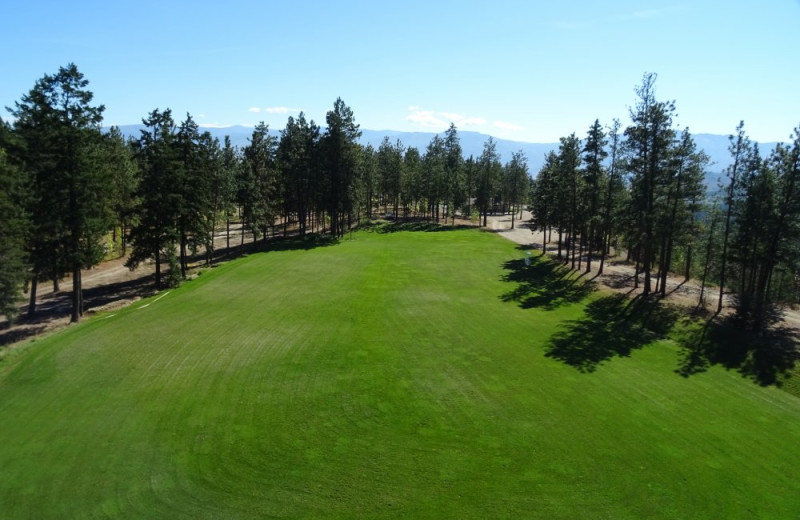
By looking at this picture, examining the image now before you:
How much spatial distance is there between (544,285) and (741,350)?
17549 mm

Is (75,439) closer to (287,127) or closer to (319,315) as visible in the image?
(319,315)

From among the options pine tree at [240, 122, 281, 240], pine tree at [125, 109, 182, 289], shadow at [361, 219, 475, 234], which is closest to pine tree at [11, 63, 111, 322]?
pine tree at [125, 109, 182, 289]

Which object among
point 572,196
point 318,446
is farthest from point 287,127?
point 318,446

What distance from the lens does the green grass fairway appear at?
46.4 feet

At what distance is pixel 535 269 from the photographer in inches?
1932

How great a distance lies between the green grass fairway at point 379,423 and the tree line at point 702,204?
919cm

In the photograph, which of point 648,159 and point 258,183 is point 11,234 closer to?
point 258,183

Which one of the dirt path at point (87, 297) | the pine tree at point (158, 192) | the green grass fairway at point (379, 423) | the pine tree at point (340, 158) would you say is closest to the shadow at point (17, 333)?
the dirt path at point (87, 297)

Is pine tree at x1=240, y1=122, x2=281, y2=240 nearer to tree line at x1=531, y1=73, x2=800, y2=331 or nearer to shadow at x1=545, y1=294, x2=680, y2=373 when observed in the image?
tree line at x1=531, y1=73, x2=800, y2=331

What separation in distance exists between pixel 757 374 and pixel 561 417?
41.8 ft

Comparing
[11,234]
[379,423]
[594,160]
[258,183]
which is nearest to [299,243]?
[258,183]

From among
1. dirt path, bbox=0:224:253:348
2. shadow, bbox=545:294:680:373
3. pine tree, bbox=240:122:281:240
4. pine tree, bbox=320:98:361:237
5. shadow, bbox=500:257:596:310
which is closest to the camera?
shadow, bbox=545:294:680:373

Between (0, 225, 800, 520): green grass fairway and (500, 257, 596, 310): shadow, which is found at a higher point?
(500, 257, 596, 310): shadow

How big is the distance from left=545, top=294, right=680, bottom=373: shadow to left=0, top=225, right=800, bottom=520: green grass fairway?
0.27 m
